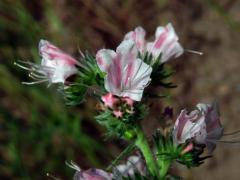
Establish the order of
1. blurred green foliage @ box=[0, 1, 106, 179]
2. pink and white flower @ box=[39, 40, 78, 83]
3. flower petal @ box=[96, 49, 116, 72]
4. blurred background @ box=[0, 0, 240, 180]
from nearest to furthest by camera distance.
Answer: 1. flower petal @ box=[96, 49, 116, 72]
2. pink and white flower @ box=[39, 40, 78, 83]
3. blurred green foliage @ box=[0, 1, 106, 179]
4. blurred background @ box=[0, 0, 240, 180]

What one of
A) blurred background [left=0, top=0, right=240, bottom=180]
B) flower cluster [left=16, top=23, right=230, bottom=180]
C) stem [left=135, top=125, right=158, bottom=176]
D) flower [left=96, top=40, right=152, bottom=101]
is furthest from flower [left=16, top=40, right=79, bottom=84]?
blurred background [left=0, top=0, right=240, bottom=180]

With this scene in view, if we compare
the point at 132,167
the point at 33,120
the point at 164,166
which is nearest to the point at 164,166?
the point at 164,166

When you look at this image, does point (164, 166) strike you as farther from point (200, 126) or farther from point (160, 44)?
point (160, 44)

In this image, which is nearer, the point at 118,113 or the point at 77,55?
the point at 118,113

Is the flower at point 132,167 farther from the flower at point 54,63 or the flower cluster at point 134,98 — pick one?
the flower at point 54,63

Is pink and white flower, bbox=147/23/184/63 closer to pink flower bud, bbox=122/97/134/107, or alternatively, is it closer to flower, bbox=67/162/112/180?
pink flower bud, bbox=122/97/134/107

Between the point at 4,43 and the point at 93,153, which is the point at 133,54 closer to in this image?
the point at 93,153
